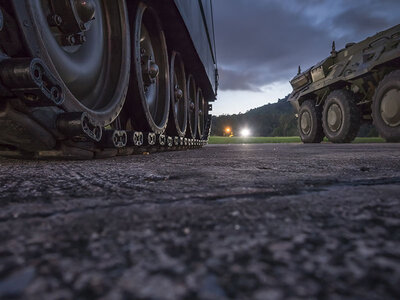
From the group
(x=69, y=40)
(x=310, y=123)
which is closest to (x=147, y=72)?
(x=69, y=40)

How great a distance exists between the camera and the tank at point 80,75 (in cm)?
90

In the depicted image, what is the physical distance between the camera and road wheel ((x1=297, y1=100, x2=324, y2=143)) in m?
6.48

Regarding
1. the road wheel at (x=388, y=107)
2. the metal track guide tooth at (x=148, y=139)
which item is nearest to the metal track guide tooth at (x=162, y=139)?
the metal track guide tooth at (x=148, y=139)

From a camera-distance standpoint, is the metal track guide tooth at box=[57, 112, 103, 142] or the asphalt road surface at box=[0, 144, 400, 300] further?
the metal track guide tooth at box=[57, 112, 103, 142]

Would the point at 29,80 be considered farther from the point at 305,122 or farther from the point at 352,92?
the point at 305,122

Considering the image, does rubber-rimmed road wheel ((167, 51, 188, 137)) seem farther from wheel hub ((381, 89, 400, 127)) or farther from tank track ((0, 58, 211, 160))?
wheel hub ((381, 89, 400, 127))

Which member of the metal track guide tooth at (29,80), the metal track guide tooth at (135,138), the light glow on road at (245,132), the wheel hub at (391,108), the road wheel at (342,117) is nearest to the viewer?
the metal track guide tooth at (29,80)

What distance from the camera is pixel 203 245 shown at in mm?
276

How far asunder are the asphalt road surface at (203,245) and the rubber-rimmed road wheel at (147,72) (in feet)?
4.62

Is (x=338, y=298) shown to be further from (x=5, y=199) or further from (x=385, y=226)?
(x=5, y=199)

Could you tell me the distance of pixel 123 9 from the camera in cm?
163

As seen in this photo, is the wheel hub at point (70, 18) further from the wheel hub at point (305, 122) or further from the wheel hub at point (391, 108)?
the wheel hub at point (305, 122)

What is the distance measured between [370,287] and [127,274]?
0.18 meters

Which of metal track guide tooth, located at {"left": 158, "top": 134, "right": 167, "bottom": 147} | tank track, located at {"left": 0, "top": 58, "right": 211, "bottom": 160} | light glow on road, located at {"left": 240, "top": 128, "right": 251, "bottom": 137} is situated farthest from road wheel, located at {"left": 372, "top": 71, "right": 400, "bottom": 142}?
light glow on road, located at {"left": 240, "top": 128, "right": 251, "bottom": 137}
